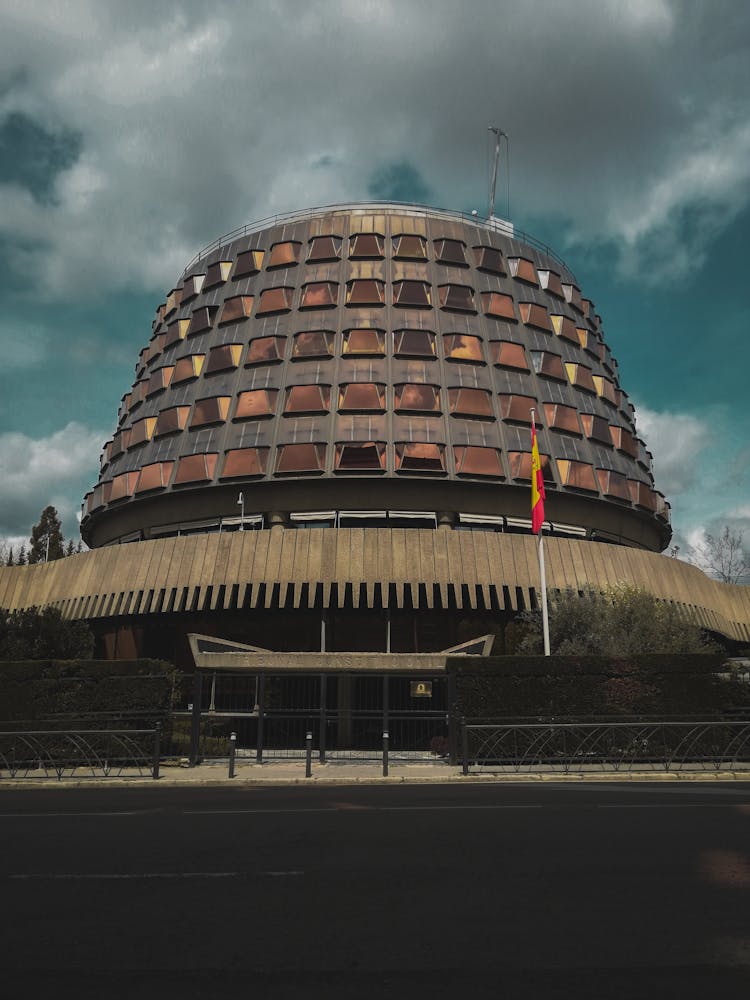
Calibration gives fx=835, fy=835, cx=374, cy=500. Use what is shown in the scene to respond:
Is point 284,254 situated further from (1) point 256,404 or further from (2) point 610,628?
(2) point 610,628

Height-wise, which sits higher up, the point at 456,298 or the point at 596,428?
the point at 456,298

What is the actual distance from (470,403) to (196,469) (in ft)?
51.4

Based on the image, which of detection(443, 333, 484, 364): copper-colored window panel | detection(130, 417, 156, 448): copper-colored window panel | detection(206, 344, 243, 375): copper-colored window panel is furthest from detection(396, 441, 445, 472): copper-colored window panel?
detection(130, 417, 156, 448): copper-colored window panel

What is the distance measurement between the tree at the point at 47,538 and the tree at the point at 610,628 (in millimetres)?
66777

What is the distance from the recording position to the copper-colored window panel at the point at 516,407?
4728cm

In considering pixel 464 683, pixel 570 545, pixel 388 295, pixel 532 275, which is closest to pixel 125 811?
pixel 464 683

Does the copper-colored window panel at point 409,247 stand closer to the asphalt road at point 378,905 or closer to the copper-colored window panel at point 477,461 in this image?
the copper-colored window panel at point 477,461

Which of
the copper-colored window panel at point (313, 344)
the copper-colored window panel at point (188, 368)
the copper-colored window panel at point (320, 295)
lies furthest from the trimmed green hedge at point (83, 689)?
the copper-colored window panel at point (320, 295)

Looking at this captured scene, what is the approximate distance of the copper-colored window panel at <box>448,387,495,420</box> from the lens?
46281 millimetres

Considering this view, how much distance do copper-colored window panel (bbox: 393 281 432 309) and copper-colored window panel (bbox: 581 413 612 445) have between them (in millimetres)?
11784

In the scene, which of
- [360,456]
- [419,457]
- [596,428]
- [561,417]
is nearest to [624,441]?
[596,428]

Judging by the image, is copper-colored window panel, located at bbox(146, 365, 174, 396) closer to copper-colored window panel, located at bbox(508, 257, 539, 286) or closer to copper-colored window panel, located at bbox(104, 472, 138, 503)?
copper-colored window panel, located at bbox(104, 472, 138, 503)

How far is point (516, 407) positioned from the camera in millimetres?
47625

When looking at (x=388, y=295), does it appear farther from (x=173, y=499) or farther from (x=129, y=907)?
(x=129, y=907)
